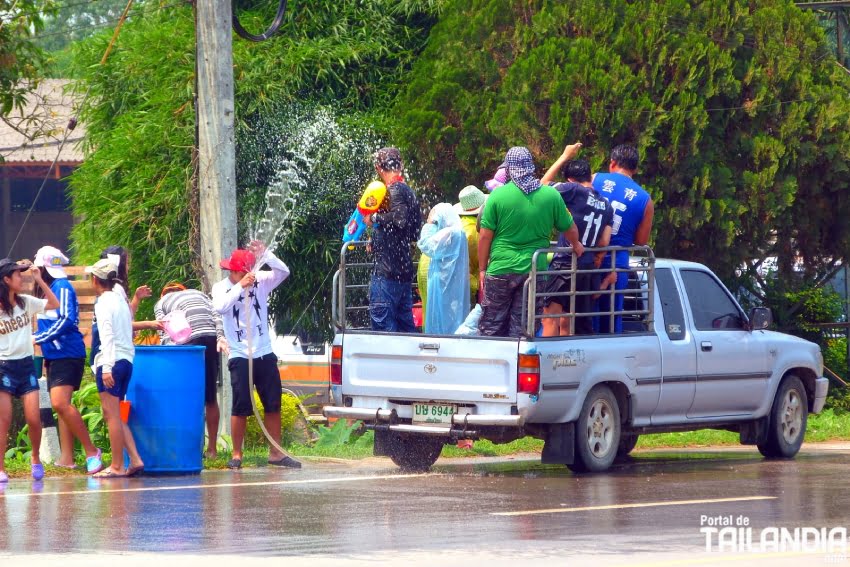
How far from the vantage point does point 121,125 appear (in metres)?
18.8

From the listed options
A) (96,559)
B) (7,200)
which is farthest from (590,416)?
(7,200)

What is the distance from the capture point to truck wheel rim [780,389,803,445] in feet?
43.4

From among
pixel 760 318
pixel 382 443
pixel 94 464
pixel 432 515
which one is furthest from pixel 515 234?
pixel 94 464

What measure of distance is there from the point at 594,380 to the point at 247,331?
299 centimetres

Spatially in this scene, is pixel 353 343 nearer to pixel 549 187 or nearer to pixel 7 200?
pixel 549 187

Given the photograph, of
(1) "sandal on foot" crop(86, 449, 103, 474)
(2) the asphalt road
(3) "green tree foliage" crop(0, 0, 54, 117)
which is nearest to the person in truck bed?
(2) the asphalt road

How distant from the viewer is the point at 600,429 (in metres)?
11.6

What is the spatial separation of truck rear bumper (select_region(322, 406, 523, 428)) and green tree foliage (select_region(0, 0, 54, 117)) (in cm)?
644

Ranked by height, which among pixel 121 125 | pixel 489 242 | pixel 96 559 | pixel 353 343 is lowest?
pixel 96 559

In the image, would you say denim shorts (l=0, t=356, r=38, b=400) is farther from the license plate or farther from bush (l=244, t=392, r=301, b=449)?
the license plate

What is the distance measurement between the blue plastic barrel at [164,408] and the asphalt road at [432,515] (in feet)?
0.97

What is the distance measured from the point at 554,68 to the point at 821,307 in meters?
6.52

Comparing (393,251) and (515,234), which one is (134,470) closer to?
(393,251)

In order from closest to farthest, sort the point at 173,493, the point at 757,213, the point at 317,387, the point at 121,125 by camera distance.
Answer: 1. the point at 173,493
2. the point at 757,213
3. the point at 121,125
4. the point at 317,387
